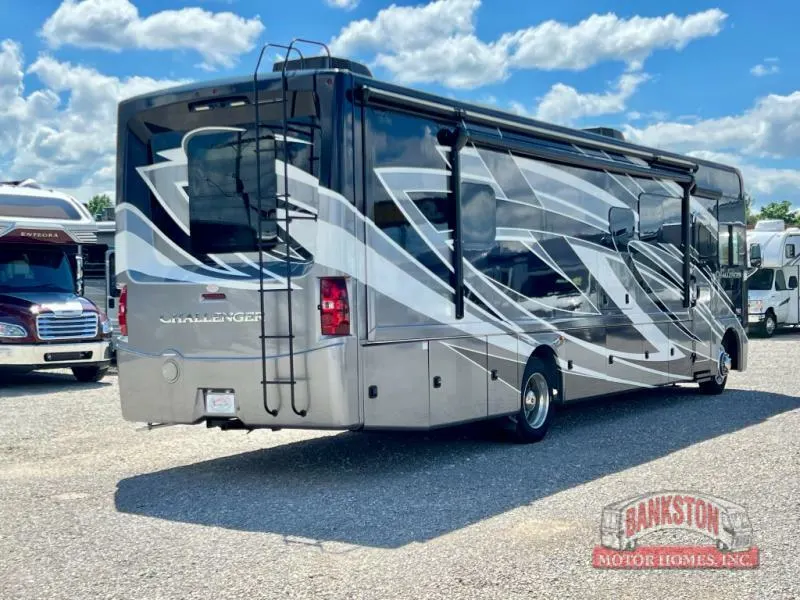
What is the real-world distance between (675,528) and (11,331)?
1199 centimetres

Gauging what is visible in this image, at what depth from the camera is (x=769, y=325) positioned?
27375mm

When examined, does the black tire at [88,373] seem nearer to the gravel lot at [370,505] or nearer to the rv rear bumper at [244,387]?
the gravel lot at [370,505]

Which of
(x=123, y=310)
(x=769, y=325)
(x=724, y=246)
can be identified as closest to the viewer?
(x=123, y=310)

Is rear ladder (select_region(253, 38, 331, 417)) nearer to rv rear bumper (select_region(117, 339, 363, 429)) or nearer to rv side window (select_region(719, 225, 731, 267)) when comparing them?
rv rear bumper (select_region(117, 339, 363, 429))

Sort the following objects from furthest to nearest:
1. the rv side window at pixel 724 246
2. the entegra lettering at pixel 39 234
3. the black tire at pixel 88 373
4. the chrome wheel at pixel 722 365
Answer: the black tire at pixel 88 373
the entegra lettering at pixel 39 234
the rv side window at pixel 724 246
the chrome wheel at pixel 722 365

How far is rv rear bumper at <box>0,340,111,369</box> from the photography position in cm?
1537

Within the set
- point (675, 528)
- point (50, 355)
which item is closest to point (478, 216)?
point (675, 528)

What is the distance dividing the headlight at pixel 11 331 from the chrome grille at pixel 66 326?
0.22m

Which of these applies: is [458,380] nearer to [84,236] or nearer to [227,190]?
[227,190]

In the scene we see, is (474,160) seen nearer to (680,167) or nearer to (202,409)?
(202,409)

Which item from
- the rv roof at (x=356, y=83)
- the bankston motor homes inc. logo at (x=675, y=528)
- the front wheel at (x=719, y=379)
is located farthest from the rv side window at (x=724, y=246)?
the bankston motor homes inc. logo at (x=675, y=528)

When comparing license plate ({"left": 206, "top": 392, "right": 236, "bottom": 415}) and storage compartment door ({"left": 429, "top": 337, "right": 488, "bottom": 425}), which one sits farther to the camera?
storage compartment door ({"left": 429, "top": 337, "right": 488, "bottom": 425})

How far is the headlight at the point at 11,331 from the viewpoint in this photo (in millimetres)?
15383

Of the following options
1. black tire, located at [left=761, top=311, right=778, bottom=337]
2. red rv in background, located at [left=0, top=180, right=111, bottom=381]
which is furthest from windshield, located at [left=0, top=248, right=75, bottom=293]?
black tire, located at [left=761, top=311, right=778, bottom=337]
